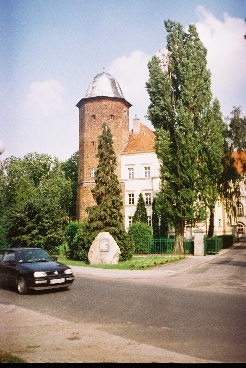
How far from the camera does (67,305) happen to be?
10.2 meters

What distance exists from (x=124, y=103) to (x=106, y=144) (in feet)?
79.2

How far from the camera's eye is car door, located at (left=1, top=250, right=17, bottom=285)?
42.0ft

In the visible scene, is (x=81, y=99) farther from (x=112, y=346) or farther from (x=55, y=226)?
(x=112, y=346)

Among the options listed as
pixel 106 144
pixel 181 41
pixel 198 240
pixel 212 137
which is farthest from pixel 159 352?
pixel 181 41

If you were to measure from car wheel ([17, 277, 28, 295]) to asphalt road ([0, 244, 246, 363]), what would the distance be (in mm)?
282

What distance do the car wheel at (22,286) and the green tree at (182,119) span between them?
20.8 m

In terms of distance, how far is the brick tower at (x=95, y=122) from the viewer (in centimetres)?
4847

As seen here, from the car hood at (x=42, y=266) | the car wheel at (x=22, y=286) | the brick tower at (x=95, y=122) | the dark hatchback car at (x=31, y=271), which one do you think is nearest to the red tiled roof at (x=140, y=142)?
the brick tower at (x=95, y=122)

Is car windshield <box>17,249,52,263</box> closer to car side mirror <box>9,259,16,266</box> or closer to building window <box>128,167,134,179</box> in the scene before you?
car side mirror <box>9,259,16,266</box>

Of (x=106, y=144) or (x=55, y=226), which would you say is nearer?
(x=55, y=226)

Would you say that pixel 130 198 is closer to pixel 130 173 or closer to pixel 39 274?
pixel 130 173

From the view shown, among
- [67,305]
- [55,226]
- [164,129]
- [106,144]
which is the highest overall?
[164,129]

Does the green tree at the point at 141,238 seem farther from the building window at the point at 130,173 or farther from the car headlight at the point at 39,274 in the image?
the car headlight at the point at 39,274

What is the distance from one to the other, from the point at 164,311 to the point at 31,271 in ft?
16.5
